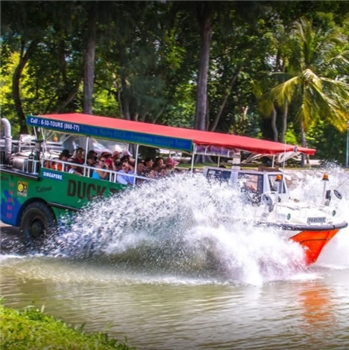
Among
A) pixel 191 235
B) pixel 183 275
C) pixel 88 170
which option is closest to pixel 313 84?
pixel 88 170

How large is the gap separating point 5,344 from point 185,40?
91.9 feet

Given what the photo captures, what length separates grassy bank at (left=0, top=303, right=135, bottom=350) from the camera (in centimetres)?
595

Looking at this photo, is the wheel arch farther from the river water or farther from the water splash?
the water splash

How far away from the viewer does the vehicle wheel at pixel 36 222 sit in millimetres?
13750

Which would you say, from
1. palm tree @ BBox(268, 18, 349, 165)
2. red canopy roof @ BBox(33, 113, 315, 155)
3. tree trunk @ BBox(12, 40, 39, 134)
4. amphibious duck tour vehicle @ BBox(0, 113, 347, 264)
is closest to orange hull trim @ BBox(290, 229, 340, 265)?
amphibious duck tour vehicle @ BBox(0, 113, 347, 264)

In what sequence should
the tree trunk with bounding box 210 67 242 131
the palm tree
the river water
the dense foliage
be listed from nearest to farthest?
the river water
the dense foliage
the palm tree
the tree trunk with bounding box 210 67 242 131

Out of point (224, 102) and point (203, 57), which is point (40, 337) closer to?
point (203, 57)

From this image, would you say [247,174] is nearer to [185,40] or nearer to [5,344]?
[5,344]

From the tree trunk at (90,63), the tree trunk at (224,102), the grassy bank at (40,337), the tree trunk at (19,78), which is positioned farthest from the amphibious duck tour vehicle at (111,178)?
the tree trunk at (224,102)

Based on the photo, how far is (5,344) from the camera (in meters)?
5.92

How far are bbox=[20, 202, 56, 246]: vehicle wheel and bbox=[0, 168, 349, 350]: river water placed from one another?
0.32 m

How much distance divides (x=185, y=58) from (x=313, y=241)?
71.5 ft

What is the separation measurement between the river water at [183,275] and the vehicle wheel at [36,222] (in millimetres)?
320

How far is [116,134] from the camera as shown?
13234 mm
